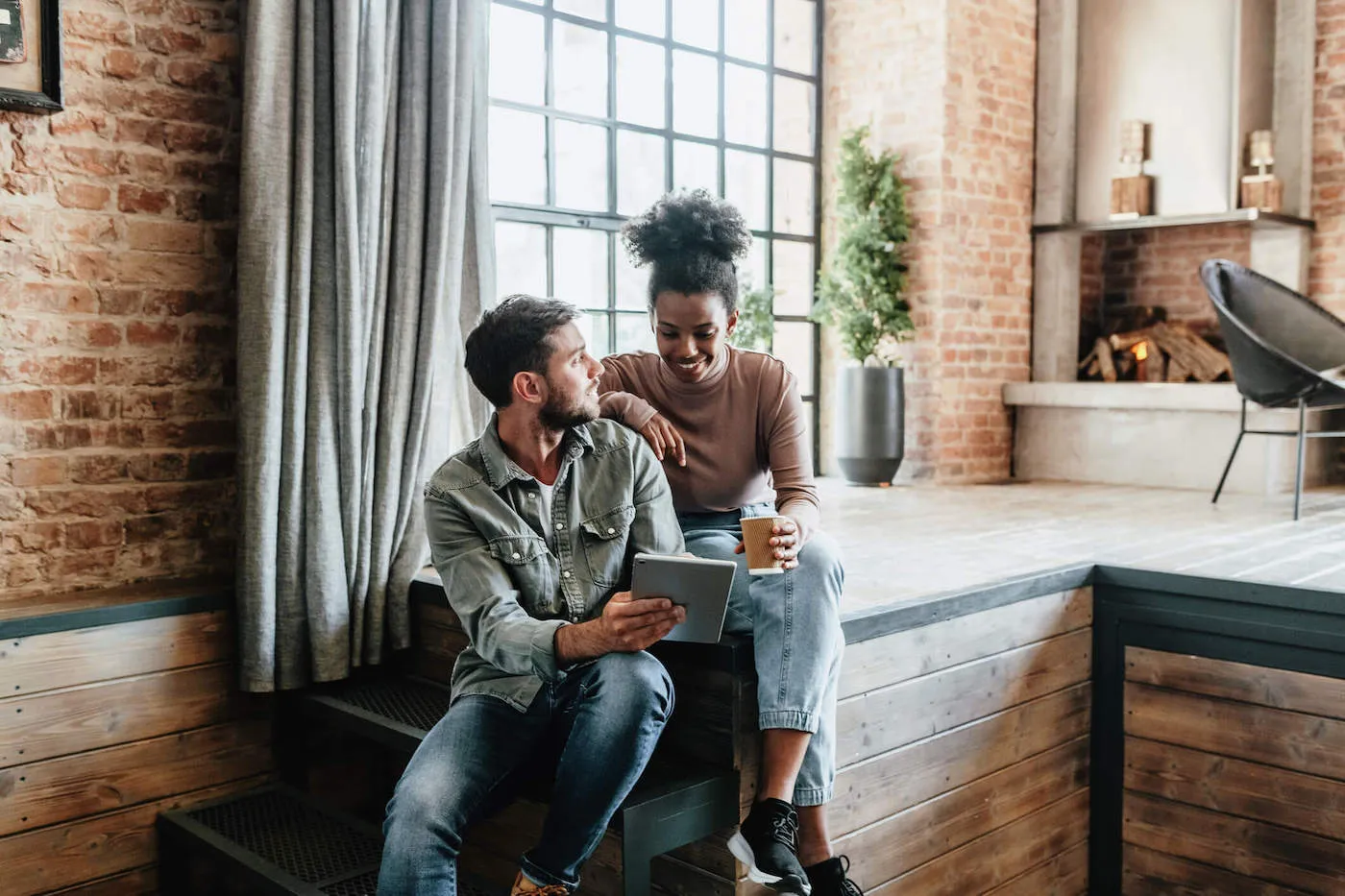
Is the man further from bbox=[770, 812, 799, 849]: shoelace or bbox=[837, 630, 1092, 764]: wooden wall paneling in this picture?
bbox=[837, 630, 1092, 764]: wooden wall paneling

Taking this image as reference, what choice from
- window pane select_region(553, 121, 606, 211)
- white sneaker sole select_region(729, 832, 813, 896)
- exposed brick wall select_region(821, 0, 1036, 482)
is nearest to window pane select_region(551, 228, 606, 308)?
window pane select_region(553, 121, 606, 211)

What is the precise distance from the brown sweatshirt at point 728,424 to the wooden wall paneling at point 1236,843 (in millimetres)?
1553

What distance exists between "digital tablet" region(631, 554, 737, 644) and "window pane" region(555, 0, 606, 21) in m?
3.72

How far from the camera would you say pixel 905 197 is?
232 inches

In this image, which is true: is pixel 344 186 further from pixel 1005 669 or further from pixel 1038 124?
pixel 1038 124

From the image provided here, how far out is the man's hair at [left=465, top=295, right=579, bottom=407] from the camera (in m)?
2.17

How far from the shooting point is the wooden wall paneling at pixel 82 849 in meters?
2.54

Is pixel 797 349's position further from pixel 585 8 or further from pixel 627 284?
pixel 585 8

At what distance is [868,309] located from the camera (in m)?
5.74

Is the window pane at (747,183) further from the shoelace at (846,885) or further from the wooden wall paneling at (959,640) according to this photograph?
the shoelace at (846,885)

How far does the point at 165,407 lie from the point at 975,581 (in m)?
2.09

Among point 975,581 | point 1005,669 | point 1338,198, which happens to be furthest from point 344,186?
point 1338,198

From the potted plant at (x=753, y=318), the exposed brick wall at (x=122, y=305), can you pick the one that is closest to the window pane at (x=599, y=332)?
the potted plant at (x=753, y=318)

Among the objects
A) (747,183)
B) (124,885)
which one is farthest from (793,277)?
(124,885)
